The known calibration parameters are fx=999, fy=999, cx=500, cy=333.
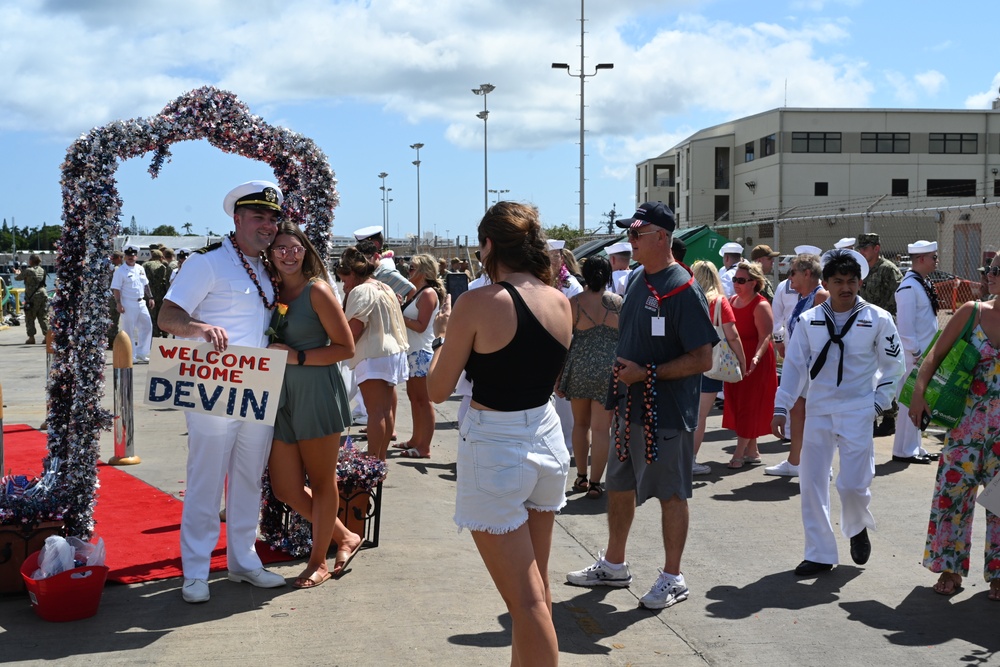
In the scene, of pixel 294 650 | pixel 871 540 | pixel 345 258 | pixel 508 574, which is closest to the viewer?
pixel 508 574

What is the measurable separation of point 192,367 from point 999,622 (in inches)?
169

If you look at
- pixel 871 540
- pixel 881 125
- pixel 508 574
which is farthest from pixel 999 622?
pixel 881 125

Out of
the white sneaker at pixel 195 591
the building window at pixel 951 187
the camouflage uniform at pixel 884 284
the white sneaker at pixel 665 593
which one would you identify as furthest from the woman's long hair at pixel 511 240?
the building window at pixel 951 187

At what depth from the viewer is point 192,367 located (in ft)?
16.4

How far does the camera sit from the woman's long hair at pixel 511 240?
3695 millimetres

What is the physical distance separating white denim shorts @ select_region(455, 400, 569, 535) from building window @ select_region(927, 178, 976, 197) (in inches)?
2808

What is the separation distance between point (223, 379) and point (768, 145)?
2751 inches

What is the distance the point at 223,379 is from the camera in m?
4.96

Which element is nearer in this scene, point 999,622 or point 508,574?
point 508,574

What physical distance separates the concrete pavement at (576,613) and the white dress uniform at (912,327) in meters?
2.05

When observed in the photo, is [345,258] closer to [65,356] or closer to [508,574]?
[65,356]

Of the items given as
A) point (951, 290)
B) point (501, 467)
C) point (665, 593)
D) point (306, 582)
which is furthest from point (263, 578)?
point (951, 290)

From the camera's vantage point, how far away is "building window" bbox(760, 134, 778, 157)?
227ft

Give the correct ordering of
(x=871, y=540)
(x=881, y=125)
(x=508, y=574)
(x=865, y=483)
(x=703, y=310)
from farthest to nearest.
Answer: (x=881, y=125), (x=871, y=540), (x=865, y=483), (x=703, y=310), (x=508, y=574)
